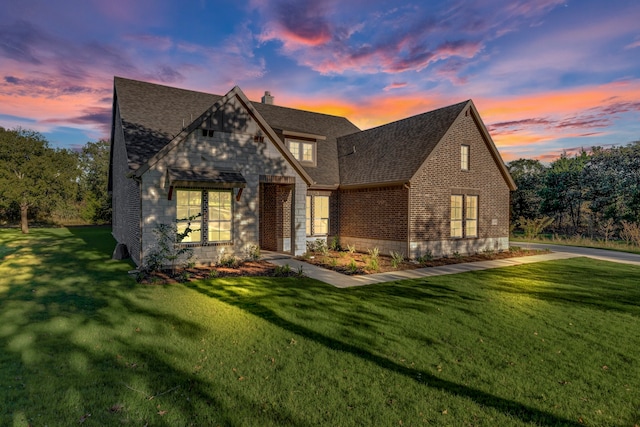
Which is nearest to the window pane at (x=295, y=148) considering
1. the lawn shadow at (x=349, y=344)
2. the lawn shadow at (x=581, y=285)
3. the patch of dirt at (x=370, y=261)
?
the patch of dirt at (x=370, y=261)

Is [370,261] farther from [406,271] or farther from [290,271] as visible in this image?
[290,271]

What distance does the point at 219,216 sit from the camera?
44.0 ft

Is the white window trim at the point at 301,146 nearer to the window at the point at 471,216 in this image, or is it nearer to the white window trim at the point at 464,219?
the white window trim at the point at 464,219

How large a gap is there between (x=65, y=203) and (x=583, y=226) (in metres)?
50.3

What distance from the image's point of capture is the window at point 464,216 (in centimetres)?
1672

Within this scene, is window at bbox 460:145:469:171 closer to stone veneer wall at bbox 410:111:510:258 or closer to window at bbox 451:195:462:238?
stone veneer wall at bbox 410:111:510:258

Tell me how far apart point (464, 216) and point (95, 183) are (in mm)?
47195

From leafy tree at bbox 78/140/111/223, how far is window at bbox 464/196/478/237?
119ft

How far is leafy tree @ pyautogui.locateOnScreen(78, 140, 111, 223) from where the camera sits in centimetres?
3909

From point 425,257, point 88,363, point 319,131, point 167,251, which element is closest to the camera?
point 88,363

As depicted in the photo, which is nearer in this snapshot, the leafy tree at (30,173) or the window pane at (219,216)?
the window pane at (219,216)

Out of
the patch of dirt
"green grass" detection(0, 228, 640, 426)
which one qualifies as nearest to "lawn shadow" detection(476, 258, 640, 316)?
"green grass" detection(0, 228, 640, 426)

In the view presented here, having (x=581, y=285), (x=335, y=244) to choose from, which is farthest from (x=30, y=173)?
(x=581, y=285)

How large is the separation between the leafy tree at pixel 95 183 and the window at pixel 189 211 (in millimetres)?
28858
